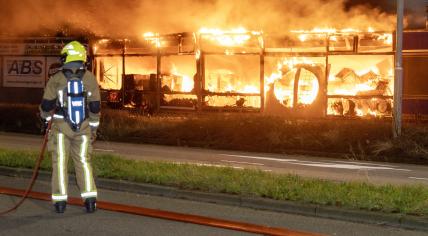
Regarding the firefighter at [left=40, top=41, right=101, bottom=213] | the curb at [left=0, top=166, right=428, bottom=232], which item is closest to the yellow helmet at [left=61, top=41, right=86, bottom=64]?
the firefighter at [left=40, top=41, right=101, bottom=213]

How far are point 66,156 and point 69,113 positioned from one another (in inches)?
17.9

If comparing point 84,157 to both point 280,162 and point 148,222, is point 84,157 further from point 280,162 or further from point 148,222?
point 280,162

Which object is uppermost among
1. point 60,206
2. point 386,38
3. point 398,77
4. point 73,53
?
point 386,38

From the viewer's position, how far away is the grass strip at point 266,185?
6.74m

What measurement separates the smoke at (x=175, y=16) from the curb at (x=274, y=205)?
1328cm

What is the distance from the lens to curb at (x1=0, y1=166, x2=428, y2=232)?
626cm

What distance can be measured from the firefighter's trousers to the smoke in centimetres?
1441

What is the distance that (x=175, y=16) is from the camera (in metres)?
22.0

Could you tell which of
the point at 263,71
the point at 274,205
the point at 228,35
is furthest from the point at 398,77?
the point at 228,35

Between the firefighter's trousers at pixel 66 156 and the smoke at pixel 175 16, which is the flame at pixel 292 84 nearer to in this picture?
the smoke at pixel 175 16

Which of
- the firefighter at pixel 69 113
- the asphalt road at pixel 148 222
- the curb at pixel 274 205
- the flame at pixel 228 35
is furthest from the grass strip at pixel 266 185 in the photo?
the flame at pixel 228 35

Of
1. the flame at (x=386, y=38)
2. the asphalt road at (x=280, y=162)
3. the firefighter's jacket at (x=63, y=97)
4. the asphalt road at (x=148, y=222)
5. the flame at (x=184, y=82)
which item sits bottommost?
the asphalt road at (x=148, y=222)

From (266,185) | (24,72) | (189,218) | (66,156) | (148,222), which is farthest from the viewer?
(24,72)

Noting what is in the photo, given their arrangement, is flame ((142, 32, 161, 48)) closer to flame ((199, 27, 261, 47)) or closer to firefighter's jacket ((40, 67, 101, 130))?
flame ((199, 27, 261, 47))
